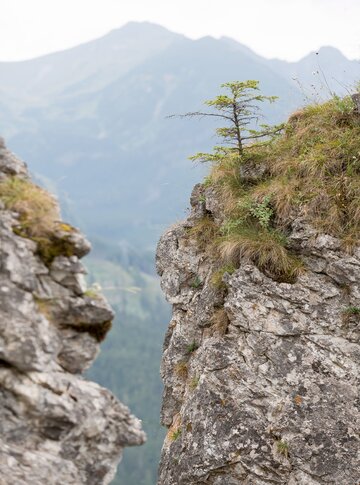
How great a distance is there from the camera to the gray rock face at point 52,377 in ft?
25.4

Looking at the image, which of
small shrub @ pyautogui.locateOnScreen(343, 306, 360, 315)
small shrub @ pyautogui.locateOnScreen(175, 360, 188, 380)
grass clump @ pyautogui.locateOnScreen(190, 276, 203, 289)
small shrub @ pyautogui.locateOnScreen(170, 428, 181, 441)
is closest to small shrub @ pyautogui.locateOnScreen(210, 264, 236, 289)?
grass clump @ pyautogui.locateOnScreen(190, 276, 203, 289)

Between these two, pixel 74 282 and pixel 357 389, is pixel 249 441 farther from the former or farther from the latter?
pixel 74 282

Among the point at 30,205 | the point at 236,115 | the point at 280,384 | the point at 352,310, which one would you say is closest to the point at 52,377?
the point at 30,205

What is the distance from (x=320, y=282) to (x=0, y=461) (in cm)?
890

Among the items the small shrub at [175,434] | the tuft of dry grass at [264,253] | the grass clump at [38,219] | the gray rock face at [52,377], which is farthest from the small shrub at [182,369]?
the grass clump at [38,219]

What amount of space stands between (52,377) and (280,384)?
22.2ft

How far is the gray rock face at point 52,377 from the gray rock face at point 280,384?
4.78 meters

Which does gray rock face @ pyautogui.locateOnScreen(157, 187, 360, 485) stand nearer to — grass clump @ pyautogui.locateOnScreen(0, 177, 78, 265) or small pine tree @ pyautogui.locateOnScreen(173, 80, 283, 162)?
small pine tree @ pyautogui.locateOnScreen(173, 80, 283, 162)

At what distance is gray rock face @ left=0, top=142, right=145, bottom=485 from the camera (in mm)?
7734

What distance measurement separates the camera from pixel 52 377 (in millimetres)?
8023

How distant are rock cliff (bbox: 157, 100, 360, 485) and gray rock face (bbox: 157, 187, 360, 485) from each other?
25mm

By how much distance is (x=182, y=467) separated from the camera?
529 inches

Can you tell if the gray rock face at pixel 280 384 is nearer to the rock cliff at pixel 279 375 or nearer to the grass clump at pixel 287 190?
the rock cliff at pixel 279 375

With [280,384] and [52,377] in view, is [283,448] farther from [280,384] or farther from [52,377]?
[52,377]
